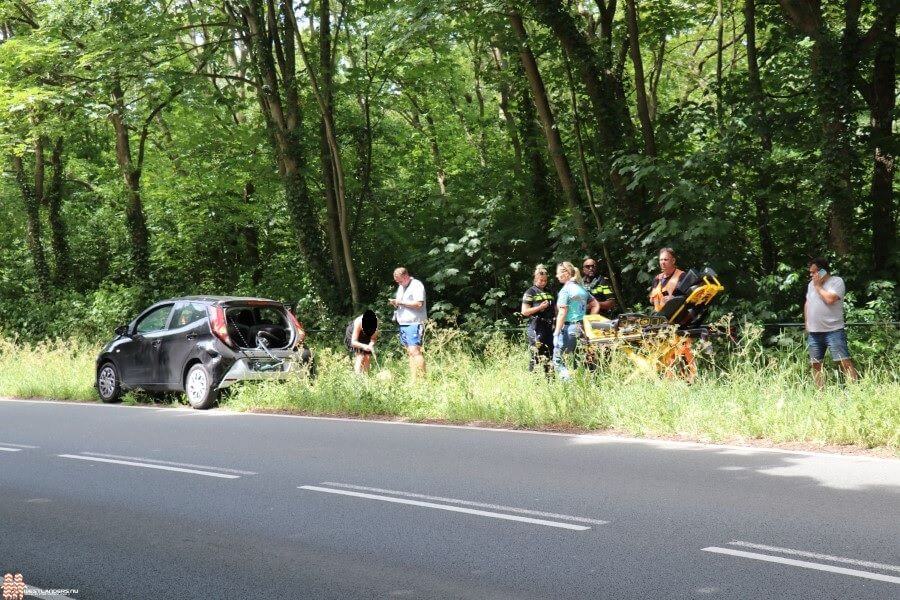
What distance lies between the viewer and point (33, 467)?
10.1m

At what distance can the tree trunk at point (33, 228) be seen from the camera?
107 ft

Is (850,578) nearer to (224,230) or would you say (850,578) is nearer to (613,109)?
(613,109)

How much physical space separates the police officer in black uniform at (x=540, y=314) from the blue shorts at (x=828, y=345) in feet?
12.3

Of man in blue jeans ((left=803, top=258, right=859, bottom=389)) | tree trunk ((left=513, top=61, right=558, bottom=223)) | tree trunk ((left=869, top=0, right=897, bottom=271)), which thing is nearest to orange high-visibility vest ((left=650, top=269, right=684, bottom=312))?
man in blue jeans ((left=803, top=258, right=859, bottom=389))

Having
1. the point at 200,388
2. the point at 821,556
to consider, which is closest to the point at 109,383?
the point at 200,388

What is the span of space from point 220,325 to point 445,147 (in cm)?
1733

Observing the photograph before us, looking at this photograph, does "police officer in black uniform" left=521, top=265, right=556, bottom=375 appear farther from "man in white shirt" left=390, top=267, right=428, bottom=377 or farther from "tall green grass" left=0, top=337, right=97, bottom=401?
"tall green grass" left=0, top=337, right=97, bottom=401

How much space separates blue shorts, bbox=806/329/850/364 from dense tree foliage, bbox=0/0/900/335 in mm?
3571

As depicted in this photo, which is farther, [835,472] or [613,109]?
[613,109]

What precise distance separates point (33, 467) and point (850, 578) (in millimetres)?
7920

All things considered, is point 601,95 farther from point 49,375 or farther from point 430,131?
point 49,375

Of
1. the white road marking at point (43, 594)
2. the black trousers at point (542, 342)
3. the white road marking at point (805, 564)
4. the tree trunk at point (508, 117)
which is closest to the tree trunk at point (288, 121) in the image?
the tree trunk at point (508, 117)

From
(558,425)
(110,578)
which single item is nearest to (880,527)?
(110,578)

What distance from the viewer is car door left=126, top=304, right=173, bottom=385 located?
16.4 m
